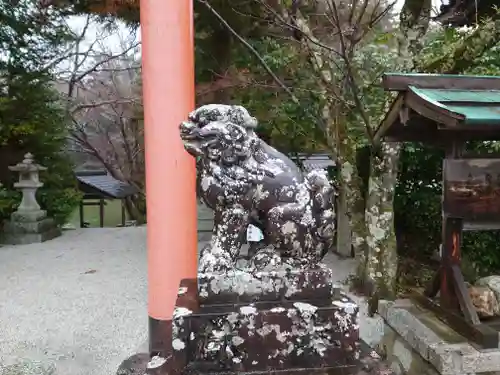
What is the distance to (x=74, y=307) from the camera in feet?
16.2

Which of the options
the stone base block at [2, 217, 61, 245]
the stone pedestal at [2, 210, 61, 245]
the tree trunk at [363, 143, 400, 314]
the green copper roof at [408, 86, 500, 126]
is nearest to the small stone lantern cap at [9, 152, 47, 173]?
the stone pedestal at [2, 210, 61, 245]

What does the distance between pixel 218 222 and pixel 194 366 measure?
491 mm

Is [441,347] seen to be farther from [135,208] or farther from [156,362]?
[135,208]

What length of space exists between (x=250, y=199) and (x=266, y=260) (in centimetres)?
23

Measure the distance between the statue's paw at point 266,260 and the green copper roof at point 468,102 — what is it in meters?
1.28

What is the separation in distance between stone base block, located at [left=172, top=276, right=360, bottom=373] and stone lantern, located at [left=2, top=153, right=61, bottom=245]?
25.7 ft

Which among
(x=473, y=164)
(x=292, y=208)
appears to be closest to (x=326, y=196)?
(x=292, y=208)

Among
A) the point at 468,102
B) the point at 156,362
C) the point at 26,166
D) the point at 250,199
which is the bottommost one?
the point at 156,362

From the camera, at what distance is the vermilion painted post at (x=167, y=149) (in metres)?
3.14

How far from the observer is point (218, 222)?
166 centimetres

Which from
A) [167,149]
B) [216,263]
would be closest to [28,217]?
[167,149]

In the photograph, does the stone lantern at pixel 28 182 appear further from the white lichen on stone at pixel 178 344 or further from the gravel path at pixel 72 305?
the white lichen on stone at pixel 178 344

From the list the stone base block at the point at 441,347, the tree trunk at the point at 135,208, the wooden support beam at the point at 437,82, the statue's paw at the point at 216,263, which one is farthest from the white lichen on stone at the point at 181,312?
the tree trunk at the point at 135,208

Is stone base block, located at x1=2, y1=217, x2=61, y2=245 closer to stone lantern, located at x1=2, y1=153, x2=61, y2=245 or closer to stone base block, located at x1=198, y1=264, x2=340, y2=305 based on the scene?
stone lantern, located at x1=2, y1=153, x2=61, y2=245
